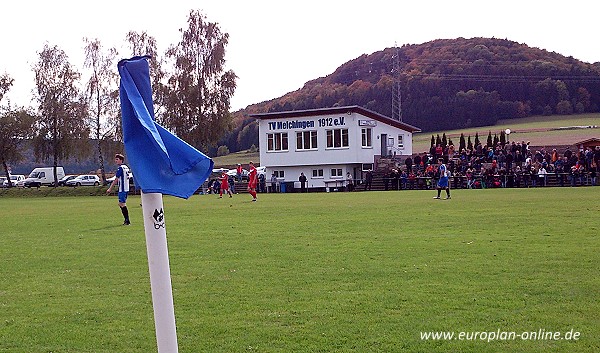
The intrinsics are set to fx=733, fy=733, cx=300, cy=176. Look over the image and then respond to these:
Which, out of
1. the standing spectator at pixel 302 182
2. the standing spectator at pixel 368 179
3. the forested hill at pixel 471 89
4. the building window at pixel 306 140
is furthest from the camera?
the forested hill at pixel 471 89

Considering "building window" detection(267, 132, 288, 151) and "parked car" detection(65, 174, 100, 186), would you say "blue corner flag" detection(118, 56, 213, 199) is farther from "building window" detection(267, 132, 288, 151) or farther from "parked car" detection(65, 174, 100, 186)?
"parked car" detection(65, 174, 100, 186)

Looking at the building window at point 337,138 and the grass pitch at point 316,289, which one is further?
the building window at point 337,138

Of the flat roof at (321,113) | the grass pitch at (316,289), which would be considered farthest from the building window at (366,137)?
the grass pitch at (316,289)

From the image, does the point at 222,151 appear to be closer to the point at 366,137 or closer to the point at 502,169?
the point at 366,137

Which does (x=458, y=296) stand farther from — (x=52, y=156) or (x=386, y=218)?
(x=52, y=156)

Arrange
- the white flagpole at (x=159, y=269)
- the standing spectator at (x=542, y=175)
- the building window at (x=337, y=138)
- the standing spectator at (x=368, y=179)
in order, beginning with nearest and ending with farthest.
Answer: the white flagpole at (x=159, y=269), the standing spectator at (x=542, y=175), the standing spectator at (x=368, y=179), the building window at (x=337, y=138)

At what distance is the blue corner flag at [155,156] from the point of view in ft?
13.6

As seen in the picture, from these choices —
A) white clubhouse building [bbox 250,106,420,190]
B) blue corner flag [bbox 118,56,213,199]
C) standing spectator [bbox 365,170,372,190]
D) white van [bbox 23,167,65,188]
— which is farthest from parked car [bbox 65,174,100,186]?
blue corner flag [bbox 118,56,213,199]

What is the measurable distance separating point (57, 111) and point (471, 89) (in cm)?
6835

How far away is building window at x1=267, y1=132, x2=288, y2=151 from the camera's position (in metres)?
70.1

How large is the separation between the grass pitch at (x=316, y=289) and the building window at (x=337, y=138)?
160 ft

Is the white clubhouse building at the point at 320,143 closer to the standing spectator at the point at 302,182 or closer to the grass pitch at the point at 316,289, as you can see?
the standing spectator at the point at 302,182

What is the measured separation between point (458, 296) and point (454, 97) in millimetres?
109595

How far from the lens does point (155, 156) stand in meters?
4.19
